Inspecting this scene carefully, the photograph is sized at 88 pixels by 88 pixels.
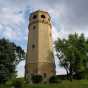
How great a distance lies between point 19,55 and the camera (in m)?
43.2

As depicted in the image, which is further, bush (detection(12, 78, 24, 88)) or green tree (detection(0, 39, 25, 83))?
green tree (detection(0, 39, 25, 83))

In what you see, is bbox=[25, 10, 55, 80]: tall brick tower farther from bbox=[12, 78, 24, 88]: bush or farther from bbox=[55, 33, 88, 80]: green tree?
bbox=[12, 78, 24, 88]: bush

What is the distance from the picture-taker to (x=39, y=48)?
4444cm

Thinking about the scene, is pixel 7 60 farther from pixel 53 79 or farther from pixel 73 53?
pixel 73 53

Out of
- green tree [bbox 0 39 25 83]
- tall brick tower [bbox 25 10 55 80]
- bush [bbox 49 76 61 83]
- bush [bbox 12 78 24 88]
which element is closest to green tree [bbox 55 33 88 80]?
tall brick tower [bbox 25 10 55 80]

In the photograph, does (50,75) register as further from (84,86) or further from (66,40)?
(84,86)

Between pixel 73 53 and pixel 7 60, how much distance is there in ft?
42.5

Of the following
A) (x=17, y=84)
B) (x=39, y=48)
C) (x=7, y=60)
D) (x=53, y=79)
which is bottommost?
(x=17, y=84)

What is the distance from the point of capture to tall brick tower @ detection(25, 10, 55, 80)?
43.8 metres

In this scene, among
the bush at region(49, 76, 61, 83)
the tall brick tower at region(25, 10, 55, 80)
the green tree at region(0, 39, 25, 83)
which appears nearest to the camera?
the green tree at region(0, 39, 25, 83)

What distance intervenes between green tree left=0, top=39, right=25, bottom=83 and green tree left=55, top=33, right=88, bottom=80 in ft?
30.2

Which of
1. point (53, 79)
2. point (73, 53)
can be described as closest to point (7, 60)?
point (53, 79)

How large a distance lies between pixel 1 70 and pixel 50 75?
35.0 feet

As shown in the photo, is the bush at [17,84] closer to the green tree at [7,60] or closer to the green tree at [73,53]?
the green tree at [7,60]
